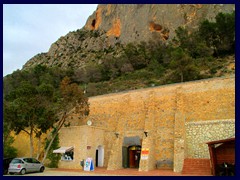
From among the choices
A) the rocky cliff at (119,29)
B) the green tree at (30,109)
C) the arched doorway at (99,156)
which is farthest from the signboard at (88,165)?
the rocky cliff at (119,29)

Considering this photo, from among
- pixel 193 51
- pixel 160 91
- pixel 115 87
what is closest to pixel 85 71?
pixel 115 87

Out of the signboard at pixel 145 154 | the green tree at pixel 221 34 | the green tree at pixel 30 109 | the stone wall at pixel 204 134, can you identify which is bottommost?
the signboard at pixel 145 154

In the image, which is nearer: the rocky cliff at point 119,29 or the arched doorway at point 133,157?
the arched doorway at point 133,157

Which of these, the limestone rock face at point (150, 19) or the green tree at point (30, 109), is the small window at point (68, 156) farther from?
the limestone rock face at point (150, 19)

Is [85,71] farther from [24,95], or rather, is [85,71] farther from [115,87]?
[24,95]

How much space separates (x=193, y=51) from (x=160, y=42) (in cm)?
1255

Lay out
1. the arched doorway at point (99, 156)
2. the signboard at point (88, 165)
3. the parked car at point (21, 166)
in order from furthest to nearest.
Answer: the arched doorway at point (99, 156)
the signboard at point (88, 165)
the parked car at point (21, 166)

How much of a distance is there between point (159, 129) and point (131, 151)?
3456 millimetres

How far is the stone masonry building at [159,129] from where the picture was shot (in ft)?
74.6

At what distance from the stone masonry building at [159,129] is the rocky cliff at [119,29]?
41271mm

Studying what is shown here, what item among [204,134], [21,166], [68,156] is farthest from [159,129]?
[21,166]

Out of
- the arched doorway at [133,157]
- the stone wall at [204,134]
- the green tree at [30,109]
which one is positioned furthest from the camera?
the arched doorway at [133,157]

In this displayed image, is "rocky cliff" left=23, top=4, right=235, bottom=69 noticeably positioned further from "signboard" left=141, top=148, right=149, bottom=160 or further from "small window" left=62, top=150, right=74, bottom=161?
"signboard" left=141, top=148, right=149, bottom=160

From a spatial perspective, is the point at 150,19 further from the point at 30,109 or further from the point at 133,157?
the point at 30,109
